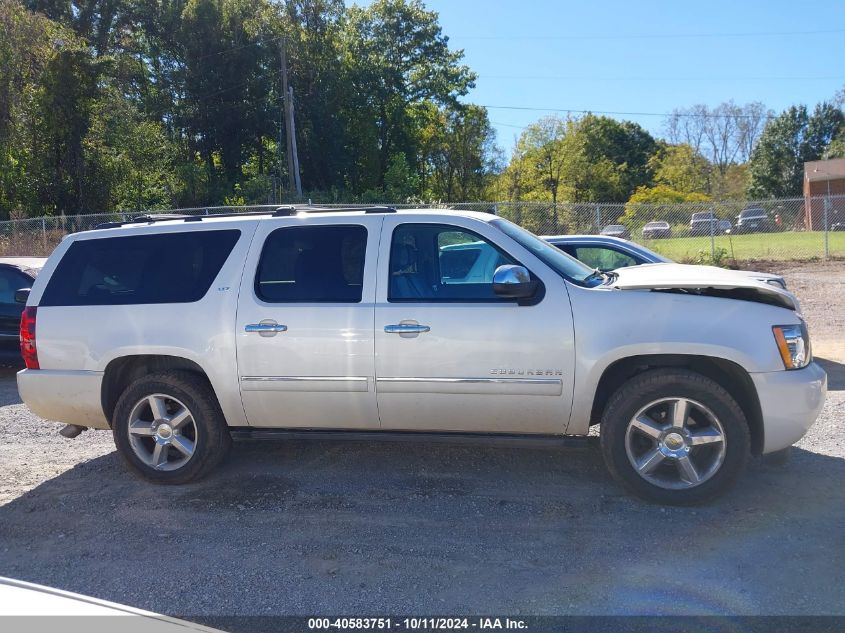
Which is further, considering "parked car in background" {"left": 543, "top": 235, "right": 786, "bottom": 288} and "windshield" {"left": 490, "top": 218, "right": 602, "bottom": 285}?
"parked car in background" {"left": 543, "top": 235, "right": 786, "bottom": 288}

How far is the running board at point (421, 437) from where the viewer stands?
4.74m

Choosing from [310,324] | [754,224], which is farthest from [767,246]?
[310,324]

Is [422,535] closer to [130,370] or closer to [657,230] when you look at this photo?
[130,370]

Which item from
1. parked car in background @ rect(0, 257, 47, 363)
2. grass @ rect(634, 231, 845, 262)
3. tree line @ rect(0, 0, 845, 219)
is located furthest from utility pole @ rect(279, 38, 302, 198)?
parked car in background @ rect(0, 257, 47, 363)

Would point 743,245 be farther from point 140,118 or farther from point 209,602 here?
point 140,118

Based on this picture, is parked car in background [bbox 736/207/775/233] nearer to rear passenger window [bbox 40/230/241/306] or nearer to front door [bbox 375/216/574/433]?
front door [bbox 375/216/574/433]

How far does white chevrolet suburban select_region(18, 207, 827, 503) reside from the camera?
4.52m

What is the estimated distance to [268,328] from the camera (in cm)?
495

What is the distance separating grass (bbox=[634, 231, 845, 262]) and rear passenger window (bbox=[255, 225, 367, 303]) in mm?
16418

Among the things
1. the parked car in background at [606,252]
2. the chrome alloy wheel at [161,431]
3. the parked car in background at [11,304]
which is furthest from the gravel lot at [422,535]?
the parked car in background at [11,304]

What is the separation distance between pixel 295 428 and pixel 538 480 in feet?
5.74

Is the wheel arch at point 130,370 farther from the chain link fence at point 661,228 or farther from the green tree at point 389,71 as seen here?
the green tree at point 389,71

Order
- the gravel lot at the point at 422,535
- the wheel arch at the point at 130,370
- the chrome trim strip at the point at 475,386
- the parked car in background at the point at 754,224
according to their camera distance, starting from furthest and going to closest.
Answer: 1. the parked car in background at the point at 754,224
2. the wheel arch at the point at 130,370
3. the chrome trim strip at the point at 475,386
4. the gravel lot at the point at 422,535

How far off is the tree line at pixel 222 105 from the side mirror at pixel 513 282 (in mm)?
27120
